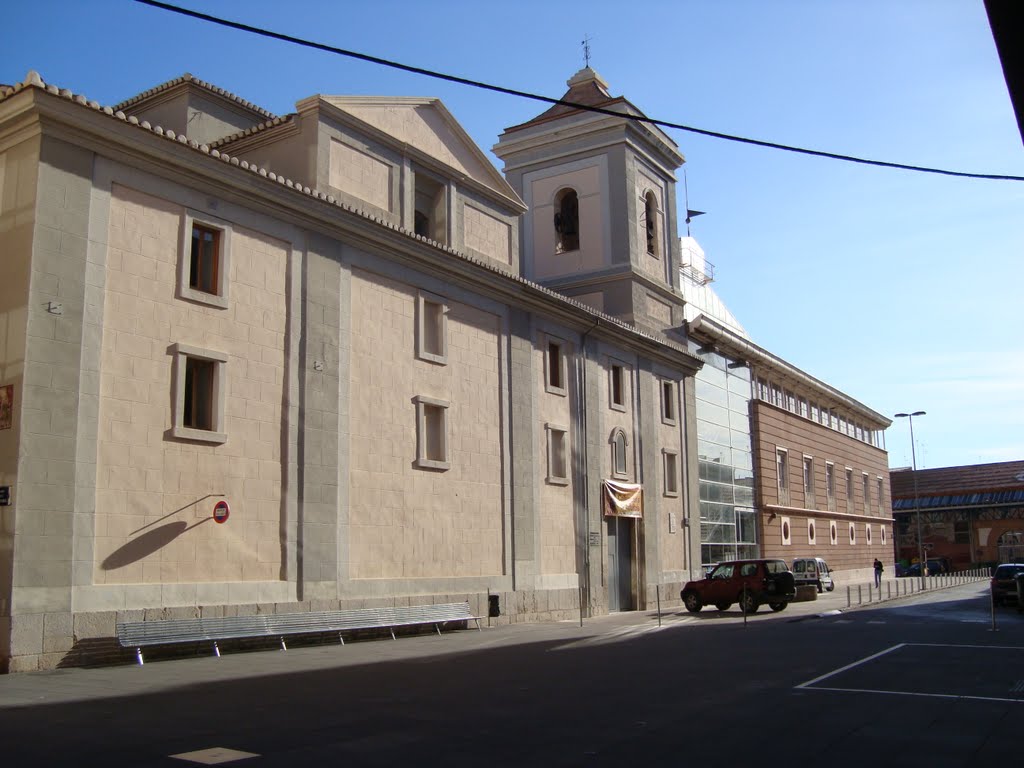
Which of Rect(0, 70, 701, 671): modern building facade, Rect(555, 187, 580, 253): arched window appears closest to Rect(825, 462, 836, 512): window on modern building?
Rect(0, 70, 701, 671): modern building facade

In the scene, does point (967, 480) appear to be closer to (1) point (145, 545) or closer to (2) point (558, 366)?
(2) point (558, 366)

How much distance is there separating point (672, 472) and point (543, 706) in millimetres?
27371

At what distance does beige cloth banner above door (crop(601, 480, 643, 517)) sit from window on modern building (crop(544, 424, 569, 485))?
2418 millimetres

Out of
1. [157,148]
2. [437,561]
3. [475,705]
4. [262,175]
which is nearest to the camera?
[475,705]

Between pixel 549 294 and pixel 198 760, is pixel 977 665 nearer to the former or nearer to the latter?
pixel 198 760

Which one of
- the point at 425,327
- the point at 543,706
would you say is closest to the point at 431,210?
the point at 425,327

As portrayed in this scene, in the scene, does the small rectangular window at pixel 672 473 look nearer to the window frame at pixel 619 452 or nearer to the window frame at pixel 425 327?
the window frame at pixel 619 452

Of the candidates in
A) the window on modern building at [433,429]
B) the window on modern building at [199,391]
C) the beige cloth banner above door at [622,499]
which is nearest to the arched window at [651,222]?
the beige cloth banner above door at [622,499]

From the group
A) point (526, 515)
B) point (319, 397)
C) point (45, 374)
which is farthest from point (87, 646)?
point (526, 515)

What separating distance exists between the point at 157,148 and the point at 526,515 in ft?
48.6

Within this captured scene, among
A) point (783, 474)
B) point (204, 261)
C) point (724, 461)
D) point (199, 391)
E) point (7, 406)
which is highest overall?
point (204, 261)

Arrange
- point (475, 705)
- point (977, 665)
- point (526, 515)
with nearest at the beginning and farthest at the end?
1. point (475, 705)
2. point (977, 665)
3. point (526, 515)

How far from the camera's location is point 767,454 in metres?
49.2

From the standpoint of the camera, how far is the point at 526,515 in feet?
91.7
